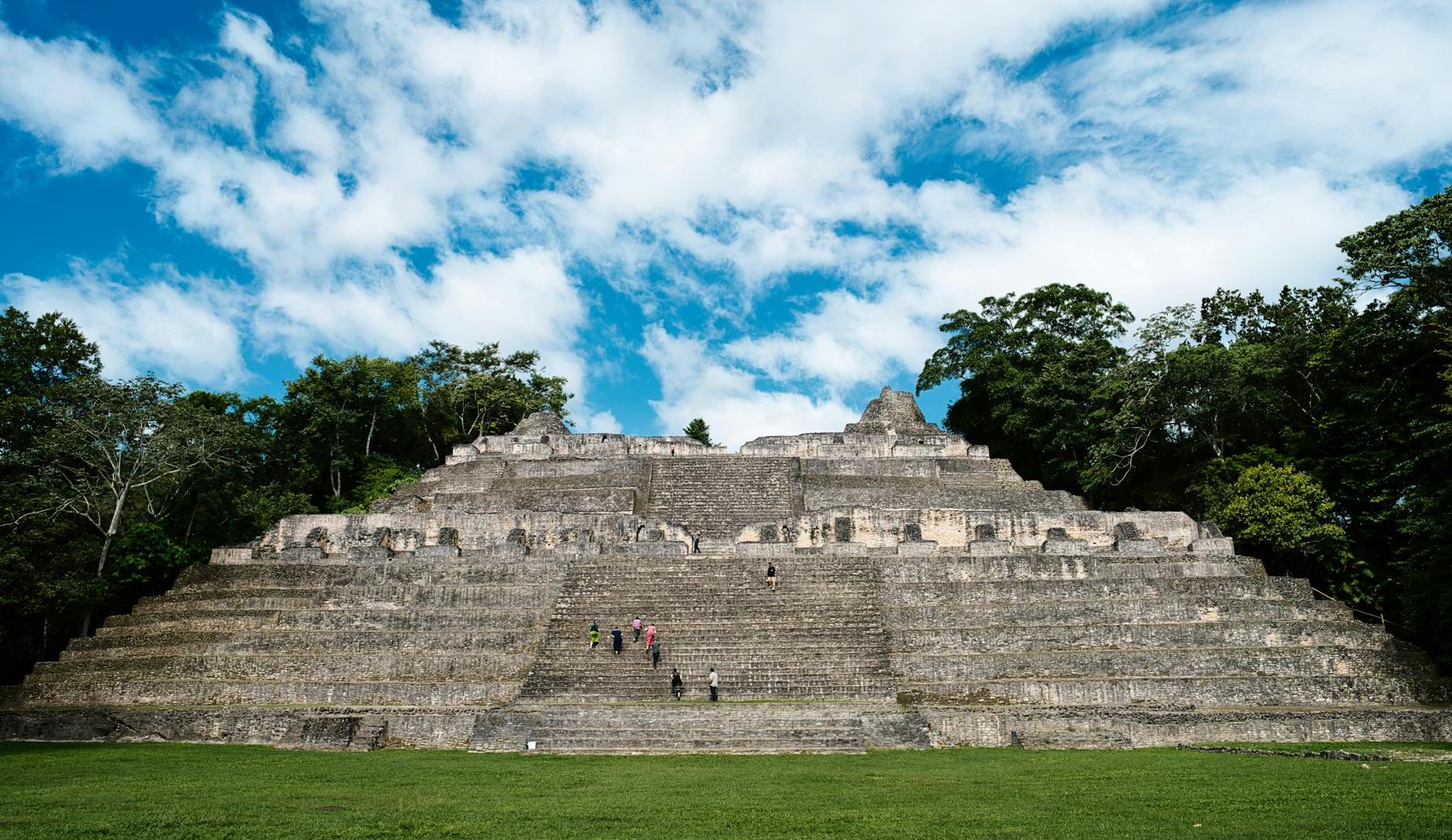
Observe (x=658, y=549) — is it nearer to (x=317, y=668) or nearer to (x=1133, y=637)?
(x=317, y=668)

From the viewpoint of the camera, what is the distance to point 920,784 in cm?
1010

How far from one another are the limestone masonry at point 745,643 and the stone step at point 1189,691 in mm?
41

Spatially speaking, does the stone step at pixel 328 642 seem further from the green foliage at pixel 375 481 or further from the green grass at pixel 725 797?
the green foliage at pixel 375 481

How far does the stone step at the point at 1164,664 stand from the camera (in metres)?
16.5

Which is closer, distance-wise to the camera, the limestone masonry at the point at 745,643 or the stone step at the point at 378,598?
the limestone masonry at the point at 745,643

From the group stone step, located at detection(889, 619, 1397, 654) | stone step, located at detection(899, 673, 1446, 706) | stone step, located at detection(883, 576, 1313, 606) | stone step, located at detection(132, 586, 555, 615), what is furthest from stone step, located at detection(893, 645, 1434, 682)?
stone step, located at detection(132, 586, 555, 615)

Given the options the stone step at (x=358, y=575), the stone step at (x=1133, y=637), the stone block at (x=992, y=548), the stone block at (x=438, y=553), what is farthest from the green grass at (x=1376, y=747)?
the stone block at (x=438, y=553)

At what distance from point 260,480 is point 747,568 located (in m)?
24.2

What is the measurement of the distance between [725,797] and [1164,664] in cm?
1103

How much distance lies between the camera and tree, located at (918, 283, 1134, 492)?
115 ft

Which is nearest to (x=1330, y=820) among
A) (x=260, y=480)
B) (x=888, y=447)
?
(x=888, y=447)

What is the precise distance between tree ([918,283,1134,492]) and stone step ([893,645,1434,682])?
15.7 meters

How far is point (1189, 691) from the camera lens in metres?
15.9

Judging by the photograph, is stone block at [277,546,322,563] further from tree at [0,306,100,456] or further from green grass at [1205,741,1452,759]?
green grass at [1205,741,1452,759]
